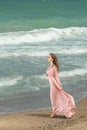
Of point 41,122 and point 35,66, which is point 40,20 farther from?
point 41,122

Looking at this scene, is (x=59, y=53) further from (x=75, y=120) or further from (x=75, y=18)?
(x=75, y=18)

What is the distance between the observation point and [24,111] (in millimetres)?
14992

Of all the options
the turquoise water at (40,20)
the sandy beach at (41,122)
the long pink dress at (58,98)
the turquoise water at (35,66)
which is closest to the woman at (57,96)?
the long pink dress at (58,98)

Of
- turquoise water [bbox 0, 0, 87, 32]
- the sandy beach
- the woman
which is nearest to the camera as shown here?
the sandy beach

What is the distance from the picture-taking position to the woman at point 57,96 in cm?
1288

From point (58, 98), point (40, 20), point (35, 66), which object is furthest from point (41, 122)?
point (40, 20)

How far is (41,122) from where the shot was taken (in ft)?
41.2

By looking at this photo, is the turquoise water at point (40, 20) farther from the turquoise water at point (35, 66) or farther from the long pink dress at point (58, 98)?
the long pink dress at point (58, 98)

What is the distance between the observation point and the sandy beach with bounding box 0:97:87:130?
12.0 metres

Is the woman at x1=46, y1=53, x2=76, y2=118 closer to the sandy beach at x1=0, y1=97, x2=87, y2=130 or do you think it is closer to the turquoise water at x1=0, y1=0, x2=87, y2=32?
the sandy beach at x1=0, y1=97, x2=87, y2=130

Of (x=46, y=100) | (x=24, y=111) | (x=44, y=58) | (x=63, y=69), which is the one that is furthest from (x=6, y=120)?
(x=44, y=58)

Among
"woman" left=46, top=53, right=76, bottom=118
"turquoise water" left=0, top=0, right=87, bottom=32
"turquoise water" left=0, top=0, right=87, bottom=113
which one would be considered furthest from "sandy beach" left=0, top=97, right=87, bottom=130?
"turquoise water" left=0, top=0, right=87, bottom=32

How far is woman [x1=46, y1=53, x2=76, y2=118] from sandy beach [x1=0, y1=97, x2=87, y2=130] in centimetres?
16

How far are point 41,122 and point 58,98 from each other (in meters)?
0.74
